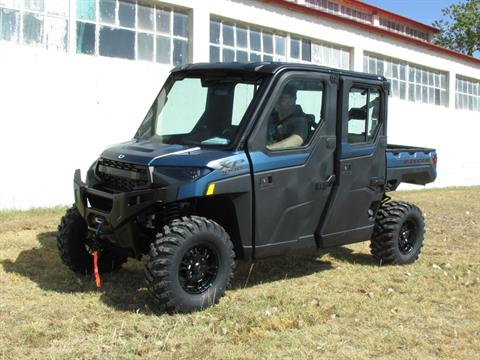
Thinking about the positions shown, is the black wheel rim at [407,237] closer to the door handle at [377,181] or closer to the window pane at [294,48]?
the door handle at [377,181]

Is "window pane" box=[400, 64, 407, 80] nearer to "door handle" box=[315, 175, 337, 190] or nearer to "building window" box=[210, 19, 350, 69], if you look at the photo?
"building window" box=[210, 19, 350, 69]

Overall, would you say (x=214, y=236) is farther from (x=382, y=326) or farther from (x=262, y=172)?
(x=382, y=326)

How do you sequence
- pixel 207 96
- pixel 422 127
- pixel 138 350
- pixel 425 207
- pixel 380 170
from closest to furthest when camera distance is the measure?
1. pixel 138 350
2. pixel 207 96
3. pixel 380 170
4. pixel 425 207
5. pixel 422 127

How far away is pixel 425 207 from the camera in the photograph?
13281 millimetres

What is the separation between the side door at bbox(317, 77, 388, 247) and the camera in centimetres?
605

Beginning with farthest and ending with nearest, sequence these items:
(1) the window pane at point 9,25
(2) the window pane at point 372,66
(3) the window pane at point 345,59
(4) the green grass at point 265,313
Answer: (2) the window pane at point 372,66, (3) the window pane at point 345,59, (1) the window pane at point 9,25, (4) the green grass at point 265,313

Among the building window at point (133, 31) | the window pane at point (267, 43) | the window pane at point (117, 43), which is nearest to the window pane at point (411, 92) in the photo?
the window pane at point (267, 43)

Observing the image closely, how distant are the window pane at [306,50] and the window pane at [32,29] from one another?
783cm

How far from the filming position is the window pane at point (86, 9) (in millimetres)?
11084

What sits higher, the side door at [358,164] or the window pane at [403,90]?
the window pane at [403,90]

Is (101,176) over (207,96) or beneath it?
beneath

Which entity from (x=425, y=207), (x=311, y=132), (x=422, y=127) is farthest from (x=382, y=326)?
(x=422, y=127)

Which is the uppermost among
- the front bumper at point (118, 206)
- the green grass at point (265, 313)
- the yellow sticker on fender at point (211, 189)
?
the yellow sticker on fender at point (211, 189)

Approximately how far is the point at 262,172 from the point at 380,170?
1.90 metres
